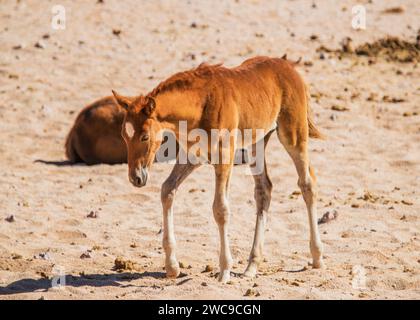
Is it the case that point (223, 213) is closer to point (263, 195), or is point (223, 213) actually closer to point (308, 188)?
point (263, 195)

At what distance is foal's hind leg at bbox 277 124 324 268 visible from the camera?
8.02 m

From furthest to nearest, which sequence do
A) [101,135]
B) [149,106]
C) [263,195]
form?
[101,135] < [263,195] < [149,106]

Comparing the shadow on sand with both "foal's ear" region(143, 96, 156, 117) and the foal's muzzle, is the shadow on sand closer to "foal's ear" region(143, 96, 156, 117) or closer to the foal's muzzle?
the foal's muzzle

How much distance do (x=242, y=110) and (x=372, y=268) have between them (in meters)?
1.89

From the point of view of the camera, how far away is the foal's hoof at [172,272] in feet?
24.8

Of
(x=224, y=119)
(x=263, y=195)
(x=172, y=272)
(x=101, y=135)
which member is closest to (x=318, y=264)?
(x=263, y=195)

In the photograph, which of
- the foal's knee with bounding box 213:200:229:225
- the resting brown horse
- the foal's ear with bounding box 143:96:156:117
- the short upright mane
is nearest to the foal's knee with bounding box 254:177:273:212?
the foal's knee with bounding box 213:200:229:225

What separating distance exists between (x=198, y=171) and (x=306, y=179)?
11.4 feet

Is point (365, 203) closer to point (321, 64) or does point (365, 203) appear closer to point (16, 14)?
point (321, 64)

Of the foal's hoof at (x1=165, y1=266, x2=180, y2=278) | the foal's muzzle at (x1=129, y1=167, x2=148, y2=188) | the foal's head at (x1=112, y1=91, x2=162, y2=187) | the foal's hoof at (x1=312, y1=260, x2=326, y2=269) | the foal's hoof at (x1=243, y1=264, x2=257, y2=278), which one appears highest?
the foal's head at (x1=112, y1=91, x2=162, y2=187)

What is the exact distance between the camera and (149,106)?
6.94m

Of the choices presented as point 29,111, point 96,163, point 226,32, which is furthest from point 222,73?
point 226,32

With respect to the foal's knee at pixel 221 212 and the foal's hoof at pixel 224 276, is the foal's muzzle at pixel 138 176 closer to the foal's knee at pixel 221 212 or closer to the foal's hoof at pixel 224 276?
the foal's knee at pixel 221 212

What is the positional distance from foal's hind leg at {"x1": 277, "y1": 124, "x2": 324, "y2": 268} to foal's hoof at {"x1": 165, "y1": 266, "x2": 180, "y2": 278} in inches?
51.5
